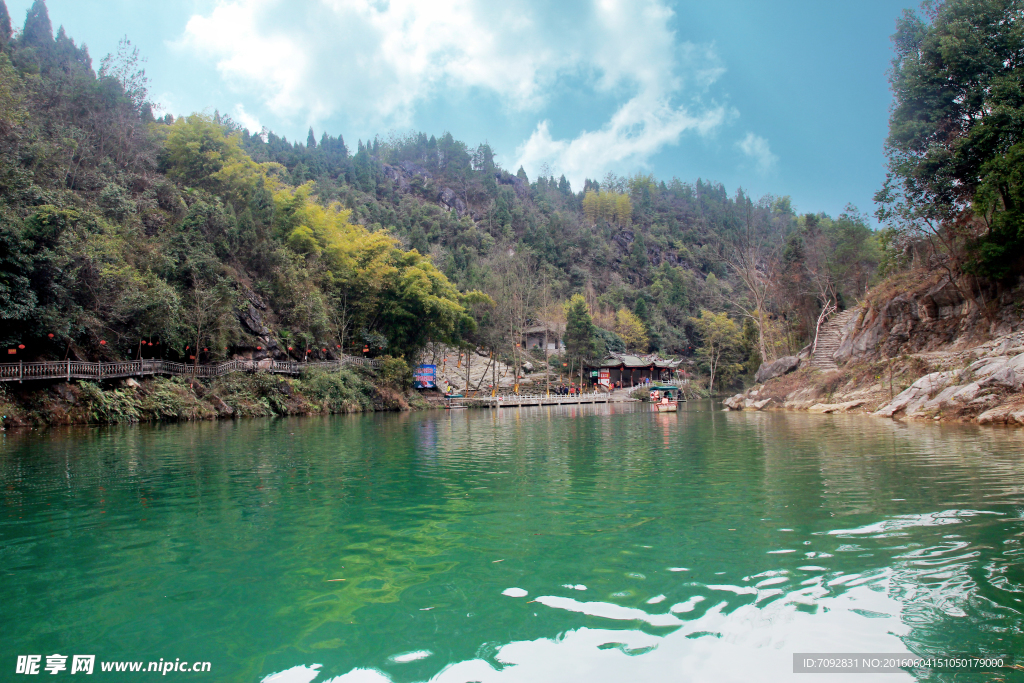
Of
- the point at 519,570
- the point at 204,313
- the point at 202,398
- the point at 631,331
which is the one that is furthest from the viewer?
the point at 631,331

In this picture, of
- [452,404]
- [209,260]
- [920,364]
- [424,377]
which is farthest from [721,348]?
[209,260]

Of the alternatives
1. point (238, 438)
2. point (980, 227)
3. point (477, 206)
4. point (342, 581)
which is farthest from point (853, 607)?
point (477, 206)

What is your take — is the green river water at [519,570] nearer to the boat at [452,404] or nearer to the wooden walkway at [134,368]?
the wooden walkway at [134,368]

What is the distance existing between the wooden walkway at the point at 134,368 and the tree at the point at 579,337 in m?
27.8

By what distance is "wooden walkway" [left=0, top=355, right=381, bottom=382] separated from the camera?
68.4 feet

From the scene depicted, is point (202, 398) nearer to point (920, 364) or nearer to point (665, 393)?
point (920, 364)

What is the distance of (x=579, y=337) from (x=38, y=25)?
62.3 m

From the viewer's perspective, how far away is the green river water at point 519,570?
3.34m

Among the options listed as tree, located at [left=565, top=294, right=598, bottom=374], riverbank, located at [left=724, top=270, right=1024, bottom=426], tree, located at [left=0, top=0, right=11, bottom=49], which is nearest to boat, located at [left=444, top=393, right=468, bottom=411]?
tree, located at [left=565, top=294, right=598, bottom=374]

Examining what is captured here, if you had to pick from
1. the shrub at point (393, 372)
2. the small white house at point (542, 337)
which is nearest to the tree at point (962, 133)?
the shrub at point (393, 372)

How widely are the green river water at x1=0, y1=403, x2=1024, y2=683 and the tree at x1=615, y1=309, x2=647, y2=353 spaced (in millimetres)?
69310

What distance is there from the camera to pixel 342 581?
4566 millimetres

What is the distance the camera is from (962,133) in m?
22.2

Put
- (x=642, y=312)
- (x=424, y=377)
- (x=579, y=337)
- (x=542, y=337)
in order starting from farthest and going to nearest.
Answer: (x=642, y=312), (x=542, y=337), (x=579, y=337), (x=424, y=377)
